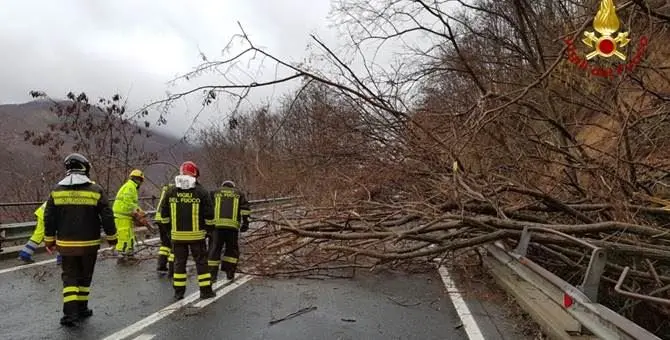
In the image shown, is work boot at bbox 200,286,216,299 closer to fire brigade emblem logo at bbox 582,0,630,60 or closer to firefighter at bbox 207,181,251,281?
firefighter at bbox 207,181,251,281

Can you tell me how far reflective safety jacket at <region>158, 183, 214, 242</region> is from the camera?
7457mm

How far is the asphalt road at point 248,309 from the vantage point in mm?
5754

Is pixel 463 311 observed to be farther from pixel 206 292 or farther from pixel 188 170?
pixel 188 170

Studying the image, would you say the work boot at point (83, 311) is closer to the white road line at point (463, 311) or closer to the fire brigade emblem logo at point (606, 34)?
the white road line at point (463, 311)

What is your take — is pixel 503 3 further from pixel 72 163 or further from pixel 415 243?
pixel 72 163

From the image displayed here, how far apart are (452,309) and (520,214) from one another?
4.89 ft

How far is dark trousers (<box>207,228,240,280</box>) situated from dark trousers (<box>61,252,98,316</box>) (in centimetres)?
256

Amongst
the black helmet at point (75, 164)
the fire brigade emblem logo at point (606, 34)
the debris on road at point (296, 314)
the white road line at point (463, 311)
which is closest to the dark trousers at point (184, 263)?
the debris on road at point (296, 314)

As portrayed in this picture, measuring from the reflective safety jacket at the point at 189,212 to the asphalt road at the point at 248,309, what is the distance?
82 centimetres

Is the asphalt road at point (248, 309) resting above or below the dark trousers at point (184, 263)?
below

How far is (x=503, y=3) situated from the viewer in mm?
12234

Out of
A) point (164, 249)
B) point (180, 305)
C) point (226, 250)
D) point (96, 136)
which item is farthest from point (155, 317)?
point (96, 136)

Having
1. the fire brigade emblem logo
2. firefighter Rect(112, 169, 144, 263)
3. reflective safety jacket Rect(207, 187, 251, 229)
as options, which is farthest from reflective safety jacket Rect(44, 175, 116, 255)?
the fire brigade emblem logo

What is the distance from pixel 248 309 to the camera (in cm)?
682
